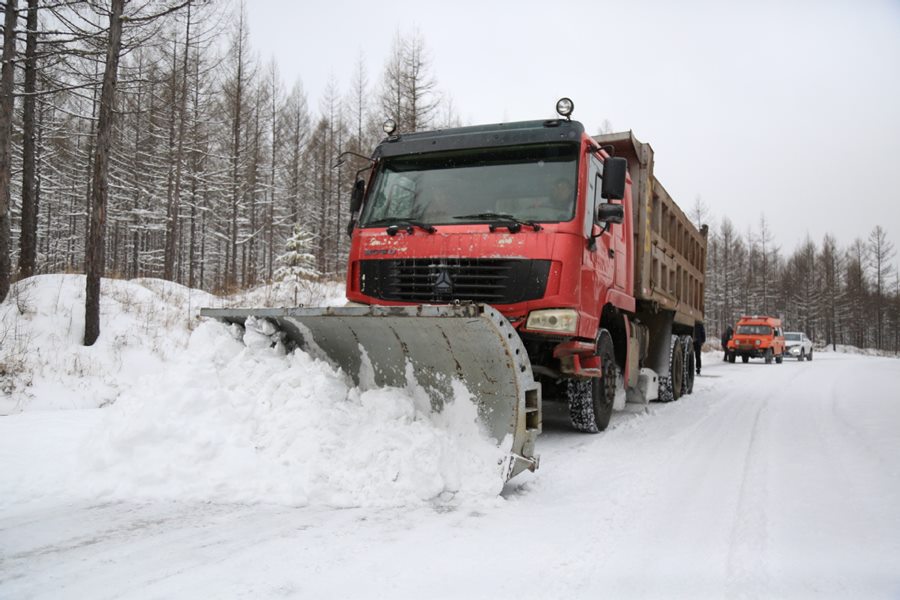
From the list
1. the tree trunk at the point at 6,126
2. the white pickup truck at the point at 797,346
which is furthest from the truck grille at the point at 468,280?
the white pickup truck at the point at 797,346

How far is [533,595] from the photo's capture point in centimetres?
231

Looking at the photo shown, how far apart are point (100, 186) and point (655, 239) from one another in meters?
9.35

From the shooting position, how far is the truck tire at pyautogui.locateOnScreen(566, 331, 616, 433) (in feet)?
18.6

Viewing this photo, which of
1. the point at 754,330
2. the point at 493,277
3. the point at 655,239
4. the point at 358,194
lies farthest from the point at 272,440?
the point at 754,330

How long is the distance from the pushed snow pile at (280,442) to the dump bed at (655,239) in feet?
12.1

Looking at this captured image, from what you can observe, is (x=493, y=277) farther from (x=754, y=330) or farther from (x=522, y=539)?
(x=754, y=330)

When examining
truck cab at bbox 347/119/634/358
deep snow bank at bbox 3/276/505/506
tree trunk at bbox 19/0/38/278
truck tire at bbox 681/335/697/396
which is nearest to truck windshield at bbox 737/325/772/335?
truck tire at bbox 681/335/697/396

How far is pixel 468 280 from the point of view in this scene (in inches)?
187

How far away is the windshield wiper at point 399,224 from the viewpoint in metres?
4.96

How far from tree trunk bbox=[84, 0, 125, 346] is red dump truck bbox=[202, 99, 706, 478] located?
20.4ft

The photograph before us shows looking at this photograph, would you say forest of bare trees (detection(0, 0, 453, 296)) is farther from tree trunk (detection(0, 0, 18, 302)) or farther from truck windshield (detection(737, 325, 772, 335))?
truck windshield (detection(737, 325, 772, 335))

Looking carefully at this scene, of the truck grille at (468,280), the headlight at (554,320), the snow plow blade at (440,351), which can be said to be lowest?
the snow plow blade at (440,351)

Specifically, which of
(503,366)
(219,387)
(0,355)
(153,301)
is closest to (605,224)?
→ (503,366)

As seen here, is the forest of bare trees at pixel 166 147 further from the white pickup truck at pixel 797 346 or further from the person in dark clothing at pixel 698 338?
the white pickup truck at pixel 797 346
